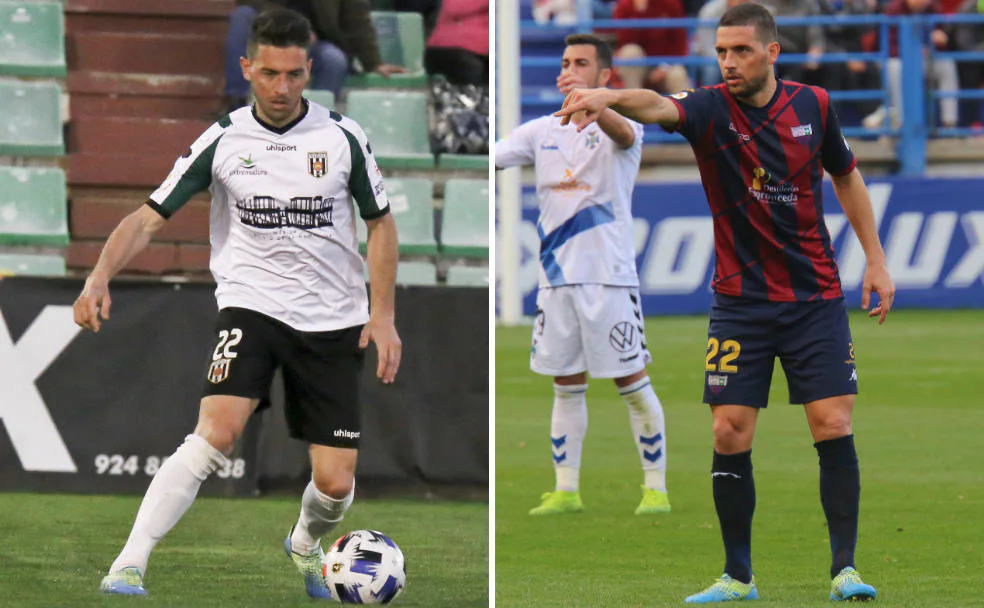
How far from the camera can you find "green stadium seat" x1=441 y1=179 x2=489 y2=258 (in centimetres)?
1030

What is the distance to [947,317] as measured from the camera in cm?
1680

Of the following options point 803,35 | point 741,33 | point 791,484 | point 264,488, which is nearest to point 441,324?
point 264,488

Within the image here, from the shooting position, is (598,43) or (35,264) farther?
(35,264)

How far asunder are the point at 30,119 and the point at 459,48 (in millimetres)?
2845

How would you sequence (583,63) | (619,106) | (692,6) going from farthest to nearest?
(692,6) → (583,63) → (619,106)

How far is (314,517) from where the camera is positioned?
5.75m

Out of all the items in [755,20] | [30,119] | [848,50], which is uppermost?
[755,20]

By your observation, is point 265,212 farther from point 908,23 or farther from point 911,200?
point 908,23

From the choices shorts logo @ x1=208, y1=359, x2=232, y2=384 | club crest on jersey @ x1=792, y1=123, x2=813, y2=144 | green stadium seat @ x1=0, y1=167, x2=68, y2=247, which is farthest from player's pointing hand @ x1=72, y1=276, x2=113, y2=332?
green stadium seat @ x1=0, y1=167, x2=68, y2=247

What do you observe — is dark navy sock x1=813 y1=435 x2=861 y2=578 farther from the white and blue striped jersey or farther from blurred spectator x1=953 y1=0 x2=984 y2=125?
blurred spectator x1=953 y1=0 x2=984 y2=125

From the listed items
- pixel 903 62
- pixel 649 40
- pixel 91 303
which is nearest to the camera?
pixel 91 303

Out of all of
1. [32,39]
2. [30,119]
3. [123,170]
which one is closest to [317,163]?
[123,170]

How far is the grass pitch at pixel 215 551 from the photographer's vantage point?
18.4ft

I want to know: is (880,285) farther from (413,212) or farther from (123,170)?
(123,170)
